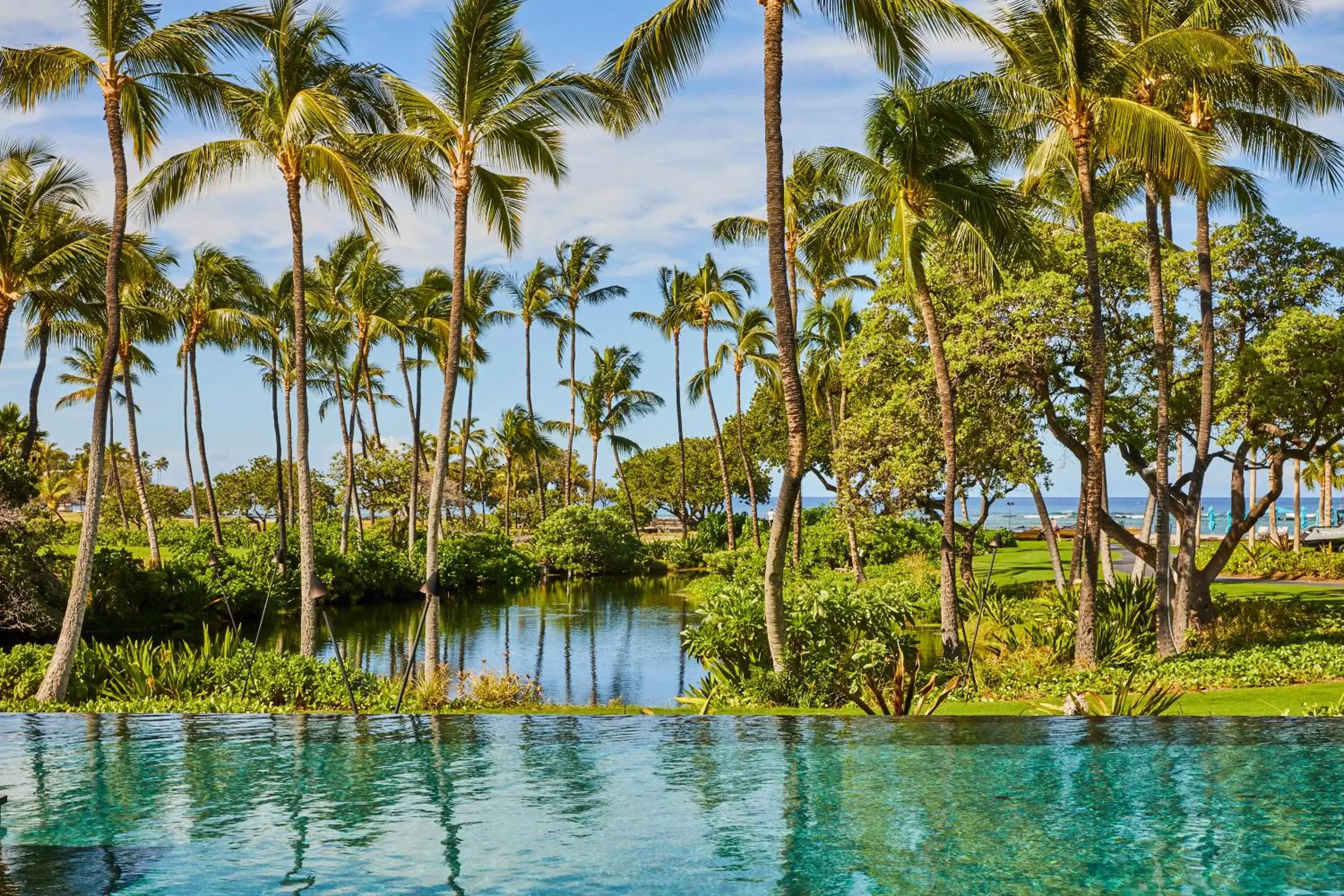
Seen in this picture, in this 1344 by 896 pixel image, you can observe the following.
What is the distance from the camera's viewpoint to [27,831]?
6.41m

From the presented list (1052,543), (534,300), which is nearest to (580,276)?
(534,300)

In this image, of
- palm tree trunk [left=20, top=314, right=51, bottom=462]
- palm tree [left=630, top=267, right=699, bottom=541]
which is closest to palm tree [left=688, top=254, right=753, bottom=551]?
palm tree [left=630, top=267, right=699, bottom=541]

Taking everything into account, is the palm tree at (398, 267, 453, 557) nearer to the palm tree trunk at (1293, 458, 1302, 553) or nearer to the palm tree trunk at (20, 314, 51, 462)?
the palm tree trunk at (20, 314, 51, 462)

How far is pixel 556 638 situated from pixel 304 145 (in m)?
14.3

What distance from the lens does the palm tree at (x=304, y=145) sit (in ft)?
55.5

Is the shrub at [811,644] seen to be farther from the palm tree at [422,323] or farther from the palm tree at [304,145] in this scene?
the palm tree at [422,323]

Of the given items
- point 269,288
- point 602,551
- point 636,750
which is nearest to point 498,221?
point 636,750

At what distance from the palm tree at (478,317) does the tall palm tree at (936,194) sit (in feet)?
78.8

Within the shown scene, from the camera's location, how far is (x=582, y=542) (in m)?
46.4

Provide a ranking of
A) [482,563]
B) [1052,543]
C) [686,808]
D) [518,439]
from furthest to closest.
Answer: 1. [518,439]
2. [482,563]
3. [1052,543]
4. [686,808]

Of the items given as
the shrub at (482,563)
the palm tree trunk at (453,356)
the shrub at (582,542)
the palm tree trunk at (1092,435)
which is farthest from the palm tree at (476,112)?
the shrub at (582,542)

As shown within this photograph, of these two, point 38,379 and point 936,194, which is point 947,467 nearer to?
point 936,194

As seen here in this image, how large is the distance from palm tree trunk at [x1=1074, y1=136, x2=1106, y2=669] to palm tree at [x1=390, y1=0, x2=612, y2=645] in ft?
25.3

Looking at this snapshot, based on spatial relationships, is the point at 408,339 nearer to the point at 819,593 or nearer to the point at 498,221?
the point at 498,221
